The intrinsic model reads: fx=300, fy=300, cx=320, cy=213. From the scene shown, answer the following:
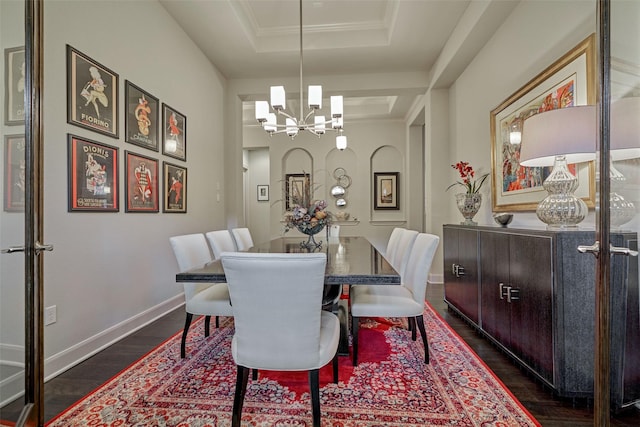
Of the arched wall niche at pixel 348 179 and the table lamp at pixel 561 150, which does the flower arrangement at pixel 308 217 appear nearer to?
the table lamp at pixel 561 150

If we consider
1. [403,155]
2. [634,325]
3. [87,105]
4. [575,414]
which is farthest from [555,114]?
[403,155]

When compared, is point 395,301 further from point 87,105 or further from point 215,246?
point 87,105

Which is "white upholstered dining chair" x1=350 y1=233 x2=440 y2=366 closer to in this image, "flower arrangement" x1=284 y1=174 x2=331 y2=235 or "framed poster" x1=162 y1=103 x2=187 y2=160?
"flower arrangement" x1=284 y1=174 x2=331 y2=235

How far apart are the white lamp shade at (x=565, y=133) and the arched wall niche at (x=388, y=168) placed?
4575mm

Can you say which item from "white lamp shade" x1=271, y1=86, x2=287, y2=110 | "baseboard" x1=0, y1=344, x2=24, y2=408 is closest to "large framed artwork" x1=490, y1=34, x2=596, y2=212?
"white lamp shade" x1=271, y1=86, x2=287, y2=110

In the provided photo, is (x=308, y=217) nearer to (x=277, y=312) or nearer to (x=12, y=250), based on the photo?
(x=277, y=312)

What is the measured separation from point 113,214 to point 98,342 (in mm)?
962

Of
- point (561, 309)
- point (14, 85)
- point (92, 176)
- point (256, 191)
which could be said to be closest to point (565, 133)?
point (561, 309)

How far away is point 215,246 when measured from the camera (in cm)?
253

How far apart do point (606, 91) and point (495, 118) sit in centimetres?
205

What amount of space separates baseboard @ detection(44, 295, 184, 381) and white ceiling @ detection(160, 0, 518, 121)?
3.03 metres

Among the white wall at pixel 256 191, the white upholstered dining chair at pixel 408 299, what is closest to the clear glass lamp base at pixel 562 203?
the white upholstered dining chair at pixel 408 299

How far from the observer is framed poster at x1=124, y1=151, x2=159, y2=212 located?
2.57 metres

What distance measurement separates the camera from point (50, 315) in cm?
188
